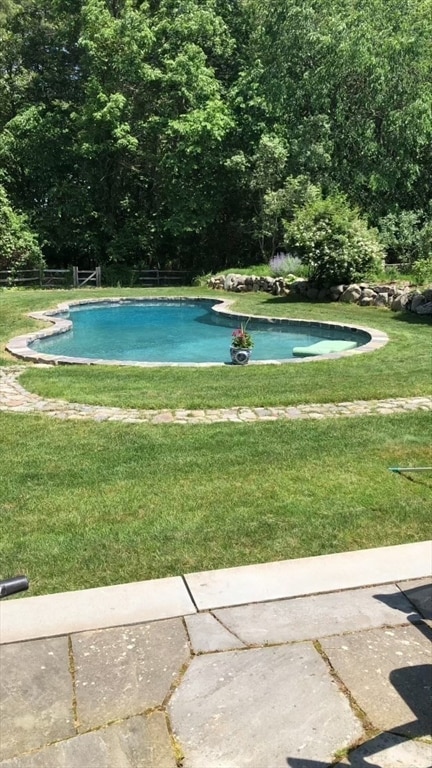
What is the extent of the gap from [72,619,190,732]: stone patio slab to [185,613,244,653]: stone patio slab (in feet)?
0.13

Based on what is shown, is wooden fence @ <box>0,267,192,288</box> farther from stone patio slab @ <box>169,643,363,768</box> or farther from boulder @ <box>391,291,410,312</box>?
stone patio slab @ <box>169,643,363,768</box>

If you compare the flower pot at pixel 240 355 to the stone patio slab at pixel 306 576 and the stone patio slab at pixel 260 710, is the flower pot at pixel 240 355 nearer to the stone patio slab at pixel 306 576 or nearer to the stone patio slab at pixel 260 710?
the stone patio slab at pixel 306 576

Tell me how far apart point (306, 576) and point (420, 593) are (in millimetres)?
511

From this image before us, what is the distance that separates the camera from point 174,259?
2670 cm

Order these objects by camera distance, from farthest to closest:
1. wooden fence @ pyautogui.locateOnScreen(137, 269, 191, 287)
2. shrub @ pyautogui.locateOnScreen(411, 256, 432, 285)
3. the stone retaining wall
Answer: wooden fence @ pyautogui.locateOnScreen(137, 269, 191, 287)
shrub @ pyautogui.locateOnScreen(411, 256, 432, 285)
the stone retaining wall

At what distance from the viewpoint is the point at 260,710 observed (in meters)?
1.93

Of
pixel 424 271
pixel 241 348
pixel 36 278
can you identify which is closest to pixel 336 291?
pixel 424 271

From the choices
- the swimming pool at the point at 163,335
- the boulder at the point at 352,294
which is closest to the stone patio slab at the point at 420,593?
the swimming pool at the point at 163,335

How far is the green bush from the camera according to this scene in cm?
1534

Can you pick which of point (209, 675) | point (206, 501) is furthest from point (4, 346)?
point (209, 675)

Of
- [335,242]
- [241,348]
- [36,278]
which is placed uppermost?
[335,242]

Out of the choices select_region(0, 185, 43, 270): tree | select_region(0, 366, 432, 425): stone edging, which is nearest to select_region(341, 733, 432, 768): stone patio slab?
select_region(0, 366, 432, 425): stone edging

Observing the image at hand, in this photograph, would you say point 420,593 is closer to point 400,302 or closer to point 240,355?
point 240,355

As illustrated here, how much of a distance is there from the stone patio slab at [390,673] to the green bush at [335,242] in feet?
45.7
